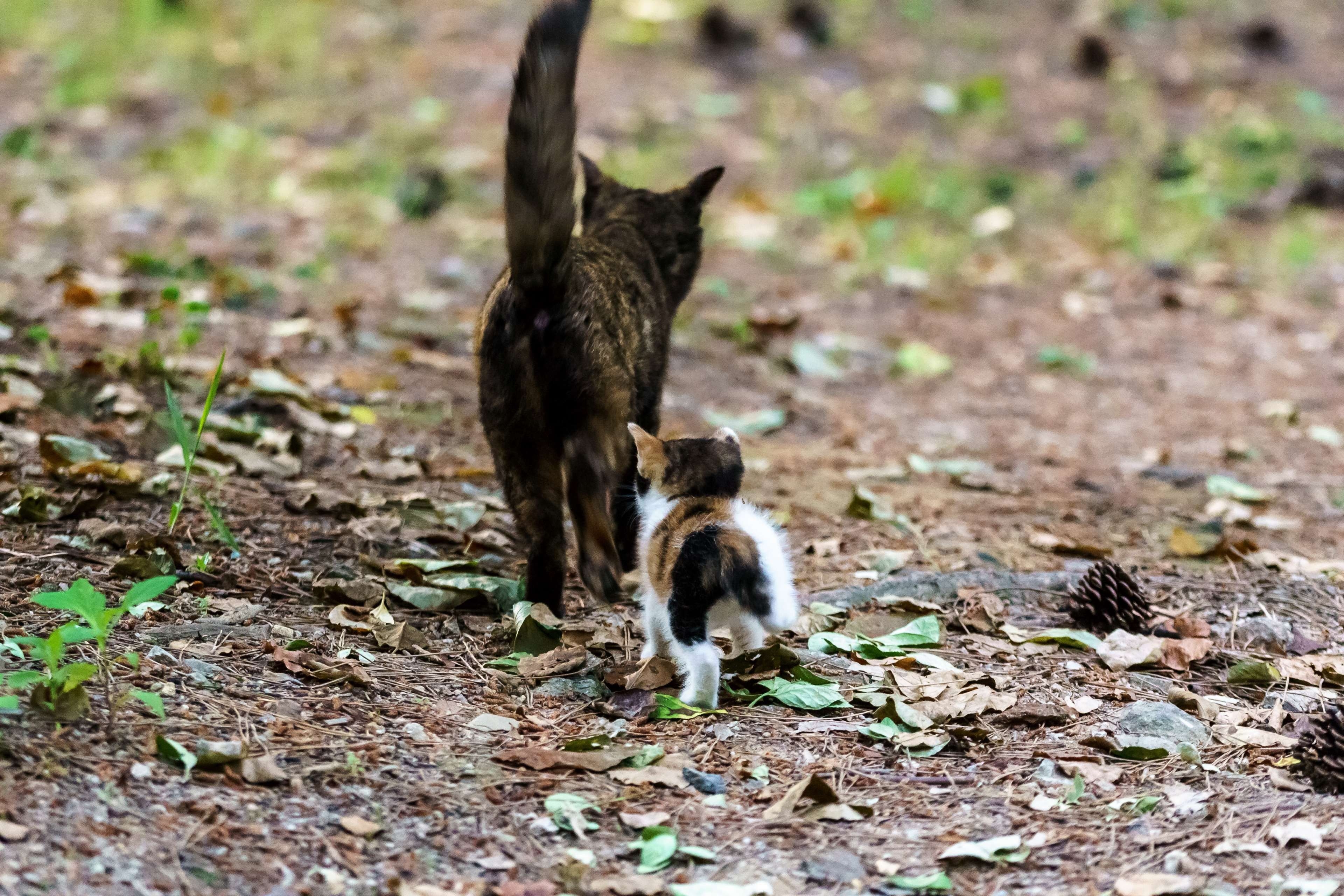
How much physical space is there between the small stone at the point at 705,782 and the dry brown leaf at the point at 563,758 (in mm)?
147

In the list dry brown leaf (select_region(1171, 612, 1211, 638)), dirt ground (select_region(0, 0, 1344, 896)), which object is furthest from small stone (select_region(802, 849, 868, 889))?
dry brown leaf (select_region(1171, 612, 1211, 638))

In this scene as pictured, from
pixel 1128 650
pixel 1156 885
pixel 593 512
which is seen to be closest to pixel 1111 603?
pixel 1128 650

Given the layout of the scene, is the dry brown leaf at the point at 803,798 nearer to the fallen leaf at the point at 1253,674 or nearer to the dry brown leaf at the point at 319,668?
the dry brown leaf at the point at 319,668

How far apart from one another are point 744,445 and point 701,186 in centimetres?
128

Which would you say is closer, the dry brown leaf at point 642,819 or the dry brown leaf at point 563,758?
the dry brown leaf at point 642,819

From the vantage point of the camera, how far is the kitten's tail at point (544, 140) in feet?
11.5

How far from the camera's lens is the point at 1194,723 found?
3326 millimetres

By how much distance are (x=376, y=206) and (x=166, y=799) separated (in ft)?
22.5

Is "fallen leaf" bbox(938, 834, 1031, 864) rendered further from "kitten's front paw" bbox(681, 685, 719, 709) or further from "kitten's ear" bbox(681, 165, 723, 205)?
"kitten's ear" bbox(681, 165, 723, 205)

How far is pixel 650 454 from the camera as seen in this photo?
3635 millimetres

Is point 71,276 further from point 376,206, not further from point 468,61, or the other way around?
point 468,61

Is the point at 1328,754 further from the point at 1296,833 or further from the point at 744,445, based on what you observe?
the point at 744,445

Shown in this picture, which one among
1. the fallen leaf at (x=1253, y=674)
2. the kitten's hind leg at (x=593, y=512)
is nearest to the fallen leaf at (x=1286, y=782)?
the fallen leaf at (x=1253, y=674)

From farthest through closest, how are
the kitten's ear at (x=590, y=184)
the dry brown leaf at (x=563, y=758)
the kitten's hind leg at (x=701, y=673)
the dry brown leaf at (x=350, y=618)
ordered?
the kitten's ear at (x=590, y=184), the dry brown leaf at (x=350, y=618), the kitten's hind leg at (x=701, y=673), the dry brown leaf at (x=563, y=758)
